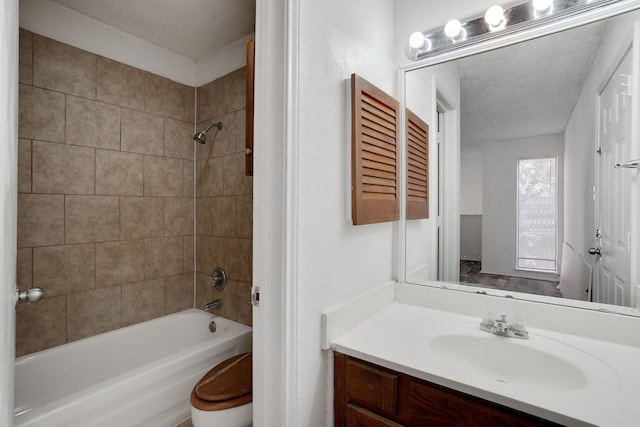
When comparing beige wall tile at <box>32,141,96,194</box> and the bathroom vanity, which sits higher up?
beige wall tile at <box>32,141,96,194</box>

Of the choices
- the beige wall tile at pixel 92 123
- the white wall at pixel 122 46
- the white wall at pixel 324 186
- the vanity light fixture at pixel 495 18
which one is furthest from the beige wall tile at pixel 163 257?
the vanity light fixture at pixel 495 18

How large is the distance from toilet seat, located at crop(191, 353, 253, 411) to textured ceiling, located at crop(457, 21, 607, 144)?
155cm

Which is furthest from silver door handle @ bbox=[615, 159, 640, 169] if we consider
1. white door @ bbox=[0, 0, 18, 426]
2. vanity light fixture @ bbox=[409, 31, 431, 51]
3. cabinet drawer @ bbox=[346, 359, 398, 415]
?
→ white door @ bbox=[0, 0, 18, 426]

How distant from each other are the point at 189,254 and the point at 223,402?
4.67 ft

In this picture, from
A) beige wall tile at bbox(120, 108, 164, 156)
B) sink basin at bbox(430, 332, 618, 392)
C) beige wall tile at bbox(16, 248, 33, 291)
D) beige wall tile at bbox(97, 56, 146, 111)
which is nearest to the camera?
sink basin at bbox(430, 332, 618, 392)

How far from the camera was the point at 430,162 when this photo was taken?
155 cm

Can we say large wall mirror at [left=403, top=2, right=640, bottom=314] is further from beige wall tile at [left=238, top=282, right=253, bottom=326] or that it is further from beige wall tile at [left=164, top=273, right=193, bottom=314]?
beige wall tile at [left=164, top=273, right=193, bottom=314]

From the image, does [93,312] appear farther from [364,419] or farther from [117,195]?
[364,419]

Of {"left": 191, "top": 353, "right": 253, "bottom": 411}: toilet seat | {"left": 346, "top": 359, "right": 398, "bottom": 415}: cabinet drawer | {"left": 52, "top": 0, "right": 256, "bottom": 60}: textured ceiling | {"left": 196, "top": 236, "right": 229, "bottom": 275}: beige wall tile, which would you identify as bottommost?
{"left": 191, "top": 353, "right": 253, "bottom": 411}: toilet seat

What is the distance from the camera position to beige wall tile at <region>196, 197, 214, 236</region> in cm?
244

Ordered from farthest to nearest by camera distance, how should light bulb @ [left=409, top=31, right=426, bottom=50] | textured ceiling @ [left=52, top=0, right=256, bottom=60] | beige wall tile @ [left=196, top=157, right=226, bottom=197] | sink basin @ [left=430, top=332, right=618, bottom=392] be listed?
beige wall tile @ [left=196, top=157, right=226, bottom=197], textured ceiling @ [left=52, top=0, right=256, bottom=60], light bulb @ [left=409, top=31, right=426, bottom=50], sink basin @ [left=430, top=332, right=618, bottom=392]

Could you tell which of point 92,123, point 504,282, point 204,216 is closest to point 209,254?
point 204,216

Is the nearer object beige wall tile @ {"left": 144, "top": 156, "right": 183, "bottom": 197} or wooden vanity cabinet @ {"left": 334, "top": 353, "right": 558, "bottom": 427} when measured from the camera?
wooden vanity cabinet @ {"left": 334, "top": 353, "right": 558, "bottom": 427}

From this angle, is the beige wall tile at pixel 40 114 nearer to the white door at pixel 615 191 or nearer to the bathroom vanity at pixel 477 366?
the bathroom vanity at pixel 477 366
